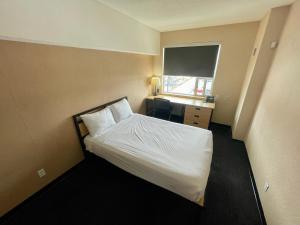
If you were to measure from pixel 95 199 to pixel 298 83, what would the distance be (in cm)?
269

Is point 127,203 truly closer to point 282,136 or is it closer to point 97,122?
point 97,122

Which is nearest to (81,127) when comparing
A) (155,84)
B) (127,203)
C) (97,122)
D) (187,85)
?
(97,122)

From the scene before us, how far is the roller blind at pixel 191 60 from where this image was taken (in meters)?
3.07

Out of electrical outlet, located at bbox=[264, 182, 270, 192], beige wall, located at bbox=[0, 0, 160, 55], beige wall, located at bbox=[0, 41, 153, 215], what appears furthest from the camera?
electrical outlet, located at bbox=[264, 182, 270, 192]

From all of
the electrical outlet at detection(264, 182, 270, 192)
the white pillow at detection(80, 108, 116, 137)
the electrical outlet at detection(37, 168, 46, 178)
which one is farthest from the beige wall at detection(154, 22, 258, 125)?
the electrical outlet at detection(37, 168, 46, 178)

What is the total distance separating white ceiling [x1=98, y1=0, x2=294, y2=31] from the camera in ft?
5.62

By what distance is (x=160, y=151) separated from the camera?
1659 mm

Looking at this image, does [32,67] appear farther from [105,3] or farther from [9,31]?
[105,3]

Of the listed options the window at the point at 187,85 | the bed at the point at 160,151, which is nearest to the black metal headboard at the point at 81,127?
the bed at the point at 160,151

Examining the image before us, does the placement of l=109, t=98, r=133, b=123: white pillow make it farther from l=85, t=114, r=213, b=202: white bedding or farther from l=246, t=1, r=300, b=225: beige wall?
l=246, t=1, r=300, b=225: beige wall

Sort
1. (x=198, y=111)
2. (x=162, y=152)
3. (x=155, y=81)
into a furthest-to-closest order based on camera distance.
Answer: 1. (x=155, y=81)
2. (x=198, y=111)
3. (x=162, y=152)

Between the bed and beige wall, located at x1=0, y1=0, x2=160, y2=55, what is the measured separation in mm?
1068

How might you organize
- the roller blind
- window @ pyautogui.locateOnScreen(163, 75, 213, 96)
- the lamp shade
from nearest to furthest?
the roller blind < window @ pyautogui.locateOnScreen(163, 75, 213, 96) < the lamp shade

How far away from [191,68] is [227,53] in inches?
33.4
